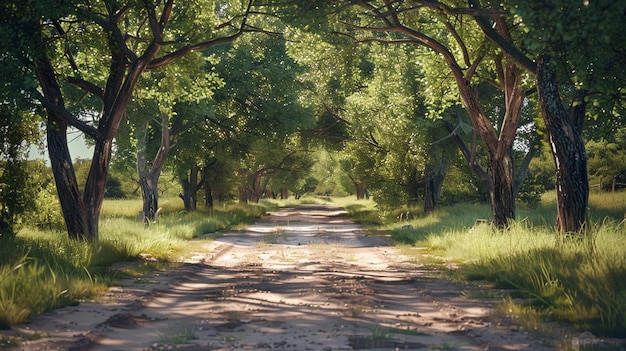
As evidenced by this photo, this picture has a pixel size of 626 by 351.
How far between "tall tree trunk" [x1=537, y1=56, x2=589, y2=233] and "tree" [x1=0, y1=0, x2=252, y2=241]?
6.56 meters

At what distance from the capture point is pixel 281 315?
9320 millimetres

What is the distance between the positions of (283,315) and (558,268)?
4755mm

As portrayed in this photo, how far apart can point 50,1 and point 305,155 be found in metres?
56.3

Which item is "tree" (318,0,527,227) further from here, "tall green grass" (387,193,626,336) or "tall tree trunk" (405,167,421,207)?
"tall tree trunk" (405,167,421,207)

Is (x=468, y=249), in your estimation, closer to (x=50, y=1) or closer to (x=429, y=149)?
(x=50, y=1)

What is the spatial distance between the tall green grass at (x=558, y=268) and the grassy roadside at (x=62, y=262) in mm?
6182

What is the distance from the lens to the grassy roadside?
9.29 m

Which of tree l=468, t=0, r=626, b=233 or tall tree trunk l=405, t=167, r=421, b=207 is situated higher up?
tree l=468, t=0, r=626, b=233

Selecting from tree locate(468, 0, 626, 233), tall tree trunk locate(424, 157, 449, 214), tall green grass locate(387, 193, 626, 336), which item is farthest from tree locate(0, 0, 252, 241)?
tall tree trunk locate(424, 157, 449, 214)

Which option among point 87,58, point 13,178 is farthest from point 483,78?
point 13,178

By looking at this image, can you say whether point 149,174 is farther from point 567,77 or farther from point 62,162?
point 567,77

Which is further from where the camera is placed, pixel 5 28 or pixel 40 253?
pixel 5 28

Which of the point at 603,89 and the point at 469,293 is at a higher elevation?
the point at 603,89

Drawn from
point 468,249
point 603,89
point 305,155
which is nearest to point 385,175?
point 468,249
